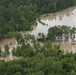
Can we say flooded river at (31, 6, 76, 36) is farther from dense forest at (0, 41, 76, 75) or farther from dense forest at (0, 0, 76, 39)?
dense forest at (0, 41, 76, 75)

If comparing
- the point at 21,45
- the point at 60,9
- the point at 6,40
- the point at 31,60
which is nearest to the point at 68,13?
the point at 60,9

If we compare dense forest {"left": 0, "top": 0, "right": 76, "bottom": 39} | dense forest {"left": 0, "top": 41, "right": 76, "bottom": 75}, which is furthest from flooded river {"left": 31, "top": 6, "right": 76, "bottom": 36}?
dense forest {"left": 0, "top": 41, "right": 76, "bottom": 75}

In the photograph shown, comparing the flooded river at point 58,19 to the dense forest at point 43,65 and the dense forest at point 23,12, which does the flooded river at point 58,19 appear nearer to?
the dense forest at point 23,12

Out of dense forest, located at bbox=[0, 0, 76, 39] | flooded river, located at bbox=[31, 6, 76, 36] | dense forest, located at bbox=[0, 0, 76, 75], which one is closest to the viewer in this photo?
dense forest, located at bbox=[0, 0, 76, 75]

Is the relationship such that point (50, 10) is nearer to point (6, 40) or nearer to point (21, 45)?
point (6, 40)

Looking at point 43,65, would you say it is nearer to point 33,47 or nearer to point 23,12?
point 33,47

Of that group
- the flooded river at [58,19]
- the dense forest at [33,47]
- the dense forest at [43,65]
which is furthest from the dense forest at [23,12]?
the dense forest at [43,65]

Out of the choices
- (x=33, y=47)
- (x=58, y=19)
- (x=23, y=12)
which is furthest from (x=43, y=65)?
(x=58, y=19)

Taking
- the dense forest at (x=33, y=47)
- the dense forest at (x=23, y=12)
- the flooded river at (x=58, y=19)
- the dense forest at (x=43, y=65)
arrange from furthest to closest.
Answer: the flooded river at (x=58, y=19) < the dense forest at (x=23, y=12) < the dense forest at (x=33, y=47) < the dense forest at (x=43, y=65)
